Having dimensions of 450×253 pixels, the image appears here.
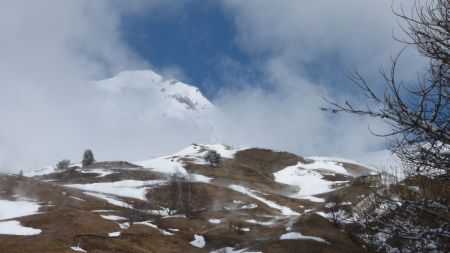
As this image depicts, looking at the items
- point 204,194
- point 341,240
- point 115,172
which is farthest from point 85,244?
point 115,172

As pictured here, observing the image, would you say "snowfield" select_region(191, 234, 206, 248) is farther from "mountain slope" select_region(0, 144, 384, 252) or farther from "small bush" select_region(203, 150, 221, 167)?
"small bush" select_region(203, 150, 221, 167)

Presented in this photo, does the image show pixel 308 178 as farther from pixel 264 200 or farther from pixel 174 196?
pixel 174 196

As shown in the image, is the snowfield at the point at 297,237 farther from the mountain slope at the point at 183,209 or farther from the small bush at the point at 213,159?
the small bush at the point at 213,159

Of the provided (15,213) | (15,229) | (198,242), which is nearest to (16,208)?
(15,213)

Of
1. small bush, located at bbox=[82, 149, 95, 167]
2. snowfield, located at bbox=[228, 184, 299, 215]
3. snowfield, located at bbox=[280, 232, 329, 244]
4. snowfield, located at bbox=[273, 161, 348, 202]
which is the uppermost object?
small bush, located at bbox=[82, 149, 95, 167]

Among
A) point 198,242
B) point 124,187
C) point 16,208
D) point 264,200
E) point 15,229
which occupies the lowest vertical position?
point 198,242

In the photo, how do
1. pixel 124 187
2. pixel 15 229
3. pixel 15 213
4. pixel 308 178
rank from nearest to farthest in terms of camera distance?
pixel 15 229
pixel 15 213
pixel 124 187
pixel 308 178

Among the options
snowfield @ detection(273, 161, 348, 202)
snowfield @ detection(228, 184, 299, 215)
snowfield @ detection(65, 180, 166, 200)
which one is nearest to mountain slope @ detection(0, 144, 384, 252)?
snowfield @ detection(65, 180, 166, 200)

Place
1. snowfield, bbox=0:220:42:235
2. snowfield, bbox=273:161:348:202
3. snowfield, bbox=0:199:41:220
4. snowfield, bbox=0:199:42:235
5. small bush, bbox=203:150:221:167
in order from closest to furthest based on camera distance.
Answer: snowfield, bbox=0:220:42:235, snowfield, bbox=0:199:42:235, snowfield, bbox=0:199:41:220, snowfield, bbox=273:161:348:202, small bush, bbox=203:150:221:167

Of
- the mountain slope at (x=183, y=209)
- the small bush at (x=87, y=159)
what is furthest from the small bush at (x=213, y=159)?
the small bush at (x=87, y=159)

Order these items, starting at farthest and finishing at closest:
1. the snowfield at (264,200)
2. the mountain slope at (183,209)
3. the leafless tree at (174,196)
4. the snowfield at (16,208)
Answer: the snowfield at (264,200), the leafless tree at (174,196), the snowfield at (16,208), the mountain slope at (183,209)

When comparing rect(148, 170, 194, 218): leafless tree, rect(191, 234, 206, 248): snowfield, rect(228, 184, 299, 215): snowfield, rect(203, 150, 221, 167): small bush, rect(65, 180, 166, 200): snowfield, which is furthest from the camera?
rect(203, 150, 221, 167): small bush

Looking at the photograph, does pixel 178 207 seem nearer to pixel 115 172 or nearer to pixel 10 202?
pixel 10 202

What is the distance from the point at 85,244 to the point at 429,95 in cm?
4709
